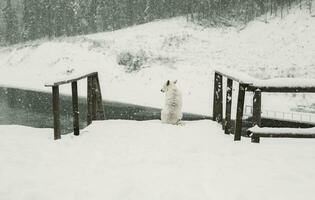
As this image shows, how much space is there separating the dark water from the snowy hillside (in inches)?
98.2

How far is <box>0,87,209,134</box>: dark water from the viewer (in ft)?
61.6

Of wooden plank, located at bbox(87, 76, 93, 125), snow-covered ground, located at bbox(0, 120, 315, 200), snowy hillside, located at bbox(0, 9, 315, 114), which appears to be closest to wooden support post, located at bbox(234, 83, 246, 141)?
snow-covered ground, located at bbox(0, 120, 315, 200)

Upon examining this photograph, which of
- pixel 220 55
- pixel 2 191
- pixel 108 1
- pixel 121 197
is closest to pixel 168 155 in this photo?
pixel 121 197

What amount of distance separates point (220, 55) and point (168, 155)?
32.7 m

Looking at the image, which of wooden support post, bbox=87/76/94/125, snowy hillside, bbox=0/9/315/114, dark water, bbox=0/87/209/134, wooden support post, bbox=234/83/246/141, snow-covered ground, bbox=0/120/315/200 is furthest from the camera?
snowy hillside, bbox=0/9/315/114

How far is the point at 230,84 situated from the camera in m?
8.42

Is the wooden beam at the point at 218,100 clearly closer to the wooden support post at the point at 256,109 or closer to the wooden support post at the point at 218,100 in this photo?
the wooden support post at the point at 218,100

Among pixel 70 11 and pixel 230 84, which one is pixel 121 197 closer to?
pixel 230 84

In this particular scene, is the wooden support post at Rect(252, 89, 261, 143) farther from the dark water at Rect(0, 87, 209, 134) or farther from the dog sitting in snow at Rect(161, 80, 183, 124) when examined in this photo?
the dark water at Rect(0, 87, 209, 134)

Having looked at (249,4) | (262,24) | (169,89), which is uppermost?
(249,4)

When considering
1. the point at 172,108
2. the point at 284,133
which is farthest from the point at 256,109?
the point at 172,108

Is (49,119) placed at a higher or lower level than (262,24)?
lower

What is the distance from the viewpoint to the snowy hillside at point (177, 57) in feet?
101

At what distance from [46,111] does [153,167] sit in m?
17.8
